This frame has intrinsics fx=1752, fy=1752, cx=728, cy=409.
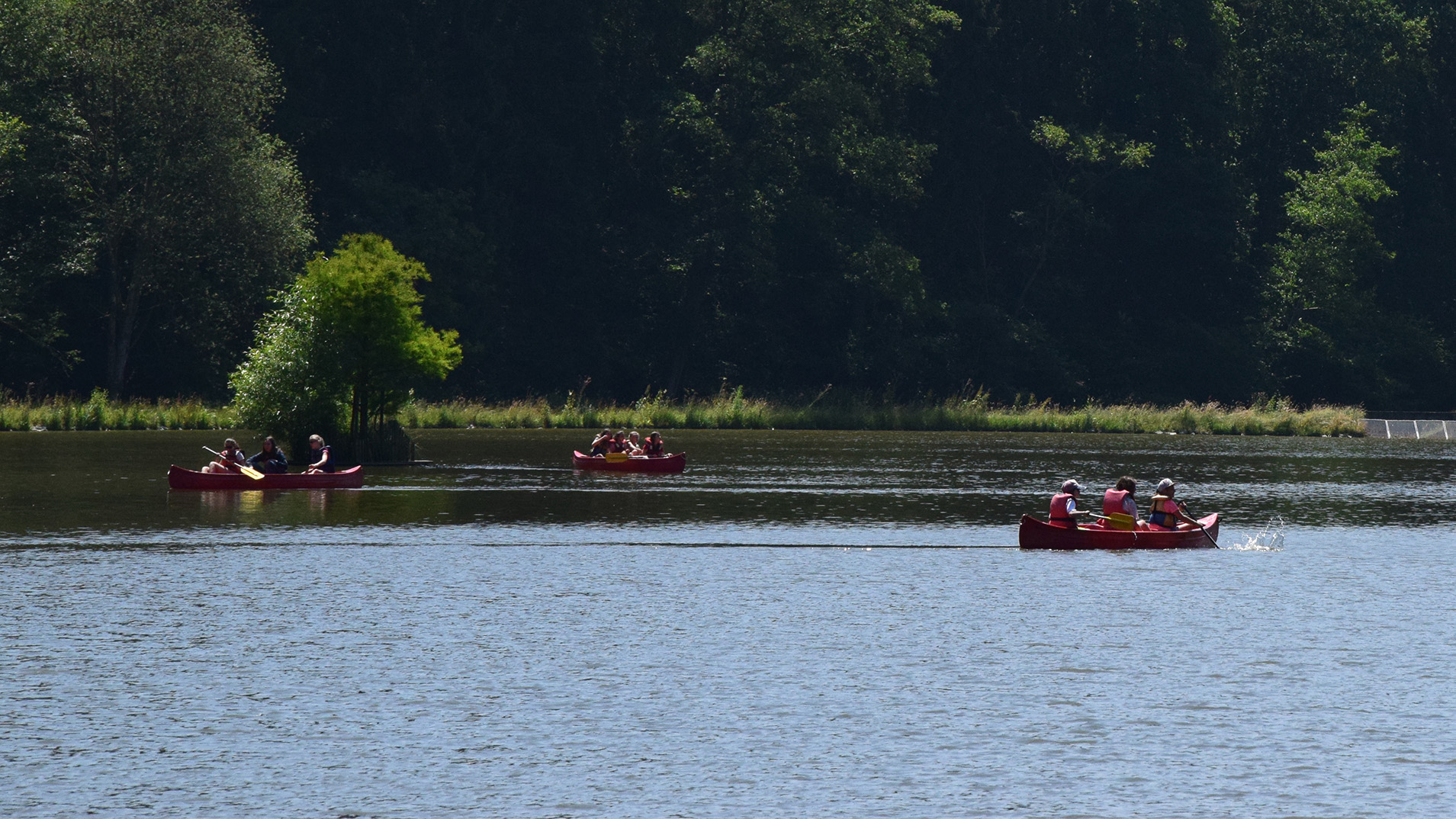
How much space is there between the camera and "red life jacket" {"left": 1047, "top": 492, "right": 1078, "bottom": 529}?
1164 inches

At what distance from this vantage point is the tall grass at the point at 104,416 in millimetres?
65500

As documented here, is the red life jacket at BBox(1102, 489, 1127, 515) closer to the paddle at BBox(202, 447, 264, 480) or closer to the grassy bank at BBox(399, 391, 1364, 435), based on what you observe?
the paddle at BBox(202, 447, 264, 480)

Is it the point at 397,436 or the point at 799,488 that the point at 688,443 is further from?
the point at 799,488

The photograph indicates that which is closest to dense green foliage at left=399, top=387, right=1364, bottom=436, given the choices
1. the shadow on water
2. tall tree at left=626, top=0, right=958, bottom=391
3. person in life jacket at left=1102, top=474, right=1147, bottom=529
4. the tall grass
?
tall tree at left=626, top=0, right=958, bottom=391

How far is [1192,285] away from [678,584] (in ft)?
290

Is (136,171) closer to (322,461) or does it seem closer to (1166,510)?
(322,461)

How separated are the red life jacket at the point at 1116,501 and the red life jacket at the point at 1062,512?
0.73 meters

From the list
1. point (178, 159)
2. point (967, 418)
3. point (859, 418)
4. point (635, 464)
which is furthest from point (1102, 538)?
point (178, 159)

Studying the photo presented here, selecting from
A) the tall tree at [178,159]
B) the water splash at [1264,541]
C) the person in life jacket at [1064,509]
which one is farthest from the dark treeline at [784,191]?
the water splash at [1264,541]

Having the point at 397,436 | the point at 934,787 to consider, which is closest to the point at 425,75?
the point at 397,436

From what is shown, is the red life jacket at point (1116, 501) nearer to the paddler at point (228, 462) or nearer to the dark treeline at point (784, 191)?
the paddler at point (228, 462)

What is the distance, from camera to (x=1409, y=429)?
281ft

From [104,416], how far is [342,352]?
73.5 feet

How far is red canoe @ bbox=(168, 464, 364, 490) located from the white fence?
59.2 meters
